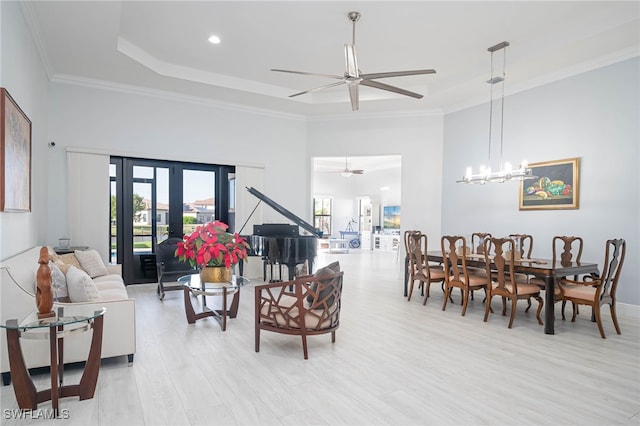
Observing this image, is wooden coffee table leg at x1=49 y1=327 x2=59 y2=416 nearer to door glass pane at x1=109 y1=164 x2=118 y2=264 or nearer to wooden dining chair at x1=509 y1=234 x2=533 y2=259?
door glass pane at x1=109 y1=164 x2=118 y2=264

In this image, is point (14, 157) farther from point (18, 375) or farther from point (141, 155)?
point (141, 155)

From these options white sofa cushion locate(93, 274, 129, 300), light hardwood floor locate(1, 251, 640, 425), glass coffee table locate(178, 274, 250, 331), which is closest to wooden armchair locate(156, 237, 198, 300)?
white sofa cushion locate(93, 274, 129, 300)

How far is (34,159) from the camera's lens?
4707 millimetres

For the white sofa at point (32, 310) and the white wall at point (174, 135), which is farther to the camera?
the white wall at point (174, 135)

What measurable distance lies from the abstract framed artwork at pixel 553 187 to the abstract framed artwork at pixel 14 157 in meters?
6.95

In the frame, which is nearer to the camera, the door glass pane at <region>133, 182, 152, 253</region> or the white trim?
the white trim

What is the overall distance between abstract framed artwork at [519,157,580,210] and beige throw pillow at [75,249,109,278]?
263 inches

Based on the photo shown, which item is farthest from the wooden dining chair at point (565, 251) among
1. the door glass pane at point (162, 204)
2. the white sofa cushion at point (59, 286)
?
the door glass pane at point (162, 204)

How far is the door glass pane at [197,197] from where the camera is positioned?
701 centimetres

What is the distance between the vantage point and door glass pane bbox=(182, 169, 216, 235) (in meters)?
7.01

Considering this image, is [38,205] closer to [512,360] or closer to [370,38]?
[370,38]

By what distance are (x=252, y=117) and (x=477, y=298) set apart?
5.61 meters

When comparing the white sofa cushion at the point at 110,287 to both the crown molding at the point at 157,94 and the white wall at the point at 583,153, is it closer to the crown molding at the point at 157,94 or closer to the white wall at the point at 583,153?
the crown molding at the point at 157,94

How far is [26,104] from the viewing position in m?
4.17
